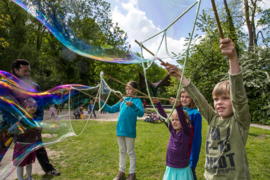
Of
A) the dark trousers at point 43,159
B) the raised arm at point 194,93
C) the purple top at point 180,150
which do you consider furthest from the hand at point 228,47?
the dark trousers at point 43,159

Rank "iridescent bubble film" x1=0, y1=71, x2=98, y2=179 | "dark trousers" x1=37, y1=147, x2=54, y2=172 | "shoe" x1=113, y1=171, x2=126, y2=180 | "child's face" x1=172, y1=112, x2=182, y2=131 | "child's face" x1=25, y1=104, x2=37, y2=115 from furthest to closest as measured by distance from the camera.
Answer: "dark trousers" x1=37, y1=147, x2=54, y2=172 < "shoe" x1=113, y1=171, x2=126, y2=180 < "child's face" x1=25, y1=104, x2=37, y2=115 < "iridescent bubble film" x1=0, y1=71, x2=98, y2=179 < "child's face" x1=172, y1=112, x2=182, y2=131

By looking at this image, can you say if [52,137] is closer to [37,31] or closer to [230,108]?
[230,108]

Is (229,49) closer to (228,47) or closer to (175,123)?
(228,47)

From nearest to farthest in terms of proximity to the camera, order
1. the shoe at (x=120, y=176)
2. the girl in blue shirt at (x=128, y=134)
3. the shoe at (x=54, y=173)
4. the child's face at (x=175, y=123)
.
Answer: the child's face at (x=175, y=123)
the girl in blue shirt at (x=128, y=134)
the shoe at (x=120, y=176)
the shoe at (x=54, y=173)

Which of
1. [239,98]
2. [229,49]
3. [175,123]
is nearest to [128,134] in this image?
[175,123]

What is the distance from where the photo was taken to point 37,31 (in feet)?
60.3

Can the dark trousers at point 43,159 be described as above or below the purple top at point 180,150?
below

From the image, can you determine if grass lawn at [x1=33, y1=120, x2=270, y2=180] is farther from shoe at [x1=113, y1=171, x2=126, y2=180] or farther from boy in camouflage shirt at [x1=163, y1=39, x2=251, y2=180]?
boy in camouflage shirt at [x1=163, y1=39, x2=251, y2=180]

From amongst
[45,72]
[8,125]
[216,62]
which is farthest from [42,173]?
[45,72]

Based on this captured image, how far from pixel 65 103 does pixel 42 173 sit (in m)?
1.46

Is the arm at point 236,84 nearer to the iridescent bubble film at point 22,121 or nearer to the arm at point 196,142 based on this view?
the arm at point 196,142

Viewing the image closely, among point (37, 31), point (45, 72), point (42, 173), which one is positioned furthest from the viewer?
point (45, 72)

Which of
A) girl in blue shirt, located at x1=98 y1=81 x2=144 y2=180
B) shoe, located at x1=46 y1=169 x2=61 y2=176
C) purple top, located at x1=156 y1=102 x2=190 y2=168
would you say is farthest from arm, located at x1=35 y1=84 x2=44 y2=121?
purple top, located at x1=156 y1=102 x2=190 y2=168

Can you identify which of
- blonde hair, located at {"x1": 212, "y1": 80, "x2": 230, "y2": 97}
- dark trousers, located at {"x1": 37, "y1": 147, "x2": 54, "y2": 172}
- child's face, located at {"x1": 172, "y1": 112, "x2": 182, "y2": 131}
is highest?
blonde hair, located at {"x1": 212, "y1": 80, "x2": 230, "y2": 97}
